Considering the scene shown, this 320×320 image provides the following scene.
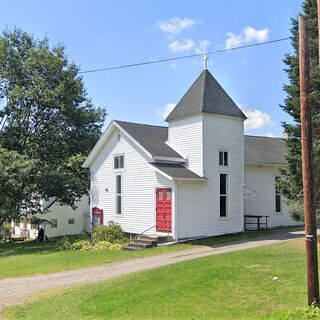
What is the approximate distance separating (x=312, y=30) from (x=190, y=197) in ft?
31.0

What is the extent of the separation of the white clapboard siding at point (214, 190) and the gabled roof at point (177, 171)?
0.39 meters

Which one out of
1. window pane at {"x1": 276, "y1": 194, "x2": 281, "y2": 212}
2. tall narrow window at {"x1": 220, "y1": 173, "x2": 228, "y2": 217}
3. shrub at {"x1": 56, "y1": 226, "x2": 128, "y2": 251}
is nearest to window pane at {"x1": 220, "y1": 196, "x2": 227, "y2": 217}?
tall narrow window at {"x1": 220, "y1": 173, "x2": 228, "y2": 217}

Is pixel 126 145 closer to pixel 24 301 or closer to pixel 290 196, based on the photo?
pixel 290 196

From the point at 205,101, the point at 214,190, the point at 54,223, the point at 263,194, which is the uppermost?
the point at 205,101

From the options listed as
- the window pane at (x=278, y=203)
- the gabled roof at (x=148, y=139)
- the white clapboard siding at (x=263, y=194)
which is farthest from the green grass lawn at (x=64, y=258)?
the gabled roof at (x=148, y=139)

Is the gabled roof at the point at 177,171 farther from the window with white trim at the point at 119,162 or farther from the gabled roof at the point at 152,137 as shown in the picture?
the window with white trim at the point at 119,162

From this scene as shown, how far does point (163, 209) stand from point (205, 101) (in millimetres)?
5980

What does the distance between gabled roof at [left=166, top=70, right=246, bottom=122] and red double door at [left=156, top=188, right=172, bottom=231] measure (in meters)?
4.35

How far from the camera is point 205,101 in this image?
24203 mm

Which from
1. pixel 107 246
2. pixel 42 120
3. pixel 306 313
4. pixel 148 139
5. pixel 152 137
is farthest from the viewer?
pixel 42 120

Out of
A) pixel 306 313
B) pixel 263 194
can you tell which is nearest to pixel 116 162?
pixel 263 194

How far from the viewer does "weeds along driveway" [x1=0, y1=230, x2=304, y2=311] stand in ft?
44.7

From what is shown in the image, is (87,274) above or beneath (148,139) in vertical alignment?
beneath

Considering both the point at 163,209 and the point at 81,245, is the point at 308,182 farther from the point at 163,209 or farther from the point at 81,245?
the point at 81,245
